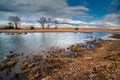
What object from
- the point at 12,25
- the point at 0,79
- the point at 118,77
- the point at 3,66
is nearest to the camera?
the point at 118,77

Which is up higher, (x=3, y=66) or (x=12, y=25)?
(x=12, y=25)

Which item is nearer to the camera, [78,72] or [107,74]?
[107,74]

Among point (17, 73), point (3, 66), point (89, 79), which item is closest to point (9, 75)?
point (17, 73)

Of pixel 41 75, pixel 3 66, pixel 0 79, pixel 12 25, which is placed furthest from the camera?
pixel 12 25

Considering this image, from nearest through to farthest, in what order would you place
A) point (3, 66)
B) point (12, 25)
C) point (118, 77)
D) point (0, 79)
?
point (118, 77), point (0, 79), point (3, 66), point (12, 25)

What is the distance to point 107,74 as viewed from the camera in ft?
30.5

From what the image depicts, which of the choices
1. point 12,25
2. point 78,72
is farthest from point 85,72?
point 12,25

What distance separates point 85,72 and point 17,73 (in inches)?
250

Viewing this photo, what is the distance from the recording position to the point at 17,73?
35.4 ft

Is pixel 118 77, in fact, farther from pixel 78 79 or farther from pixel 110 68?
pixel 78 79

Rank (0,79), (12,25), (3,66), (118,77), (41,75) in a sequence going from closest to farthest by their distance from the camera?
1. (118,77)
2. (0,79)
3. (41,75)
4. (3,66)
5. (12,25)

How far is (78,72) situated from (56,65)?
10.5 feet

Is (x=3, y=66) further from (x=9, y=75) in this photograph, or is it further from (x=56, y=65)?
(x=56, y=65)

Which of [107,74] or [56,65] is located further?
[56,65]
